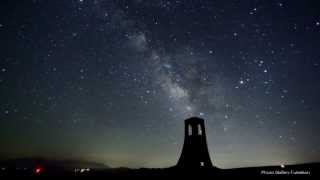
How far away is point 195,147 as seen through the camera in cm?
2538

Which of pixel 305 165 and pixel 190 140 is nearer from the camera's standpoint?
pixel 305 165

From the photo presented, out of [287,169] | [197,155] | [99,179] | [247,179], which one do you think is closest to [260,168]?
[287,169]

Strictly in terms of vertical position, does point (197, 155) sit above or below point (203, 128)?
below

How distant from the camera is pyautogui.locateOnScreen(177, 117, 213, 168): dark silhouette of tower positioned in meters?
25.3

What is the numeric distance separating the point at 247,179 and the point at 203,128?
13.9 metres

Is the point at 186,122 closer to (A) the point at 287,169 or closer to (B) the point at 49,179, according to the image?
(A) the point at 287,169

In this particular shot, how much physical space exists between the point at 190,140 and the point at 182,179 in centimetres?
1286

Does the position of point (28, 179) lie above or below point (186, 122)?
Answer: below

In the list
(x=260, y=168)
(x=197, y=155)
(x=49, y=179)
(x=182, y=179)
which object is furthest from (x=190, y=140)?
(x=49, y=179)

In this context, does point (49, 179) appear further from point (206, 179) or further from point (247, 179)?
point (247, 179)

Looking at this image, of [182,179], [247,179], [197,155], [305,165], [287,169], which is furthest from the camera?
[197,155]

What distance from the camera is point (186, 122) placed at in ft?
84.5

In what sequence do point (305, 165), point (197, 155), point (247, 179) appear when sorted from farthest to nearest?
point (197, 155), point (305, 165), point (247, 179)

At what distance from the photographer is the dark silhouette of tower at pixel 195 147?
2529cm
